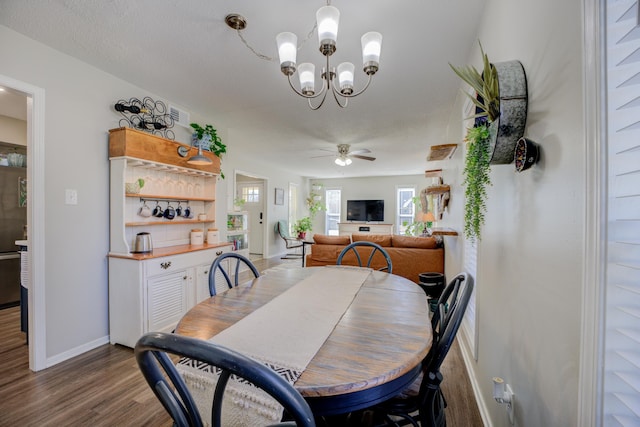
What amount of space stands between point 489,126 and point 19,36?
3115mm

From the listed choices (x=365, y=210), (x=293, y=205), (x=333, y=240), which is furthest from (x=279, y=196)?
(x=333, y=240)

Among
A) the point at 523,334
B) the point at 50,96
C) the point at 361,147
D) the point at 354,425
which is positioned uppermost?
the point at 361,147

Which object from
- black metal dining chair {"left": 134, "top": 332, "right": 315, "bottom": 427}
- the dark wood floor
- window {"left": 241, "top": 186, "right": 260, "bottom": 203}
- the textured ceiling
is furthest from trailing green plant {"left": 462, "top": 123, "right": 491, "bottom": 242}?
window {"left": 241, "top": 186, "right": 260, "bottom": 203}

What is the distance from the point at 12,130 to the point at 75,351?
319 centimetres

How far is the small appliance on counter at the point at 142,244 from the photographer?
101 inches

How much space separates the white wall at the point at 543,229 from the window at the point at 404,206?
7247 millimetres

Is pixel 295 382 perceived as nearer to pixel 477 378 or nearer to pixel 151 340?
pixel 151 340

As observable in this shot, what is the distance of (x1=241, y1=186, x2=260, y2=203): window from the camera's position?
24.1ft

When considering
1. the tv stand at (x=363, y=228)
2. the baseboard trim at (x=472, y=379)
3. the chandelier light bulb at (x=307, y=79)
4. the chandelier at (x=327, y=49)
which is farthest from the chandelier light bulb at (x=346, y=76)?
the tv stand at (x=363, y=228)

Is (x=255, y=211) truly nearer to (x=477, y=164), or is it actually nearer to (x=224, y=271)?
(x=224, y=271)

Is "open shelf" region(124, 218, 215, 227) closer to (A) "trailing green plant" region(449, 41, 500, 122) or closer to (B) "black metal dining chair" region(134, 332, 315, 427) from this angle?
(B) "black metal dining chair" region(134, 332, 315, 427)

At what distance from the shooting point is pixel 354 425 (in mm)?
1437

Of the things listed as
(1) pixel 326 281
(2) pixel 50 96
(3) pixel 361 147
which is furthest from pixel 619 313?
(3) pixel 361 147

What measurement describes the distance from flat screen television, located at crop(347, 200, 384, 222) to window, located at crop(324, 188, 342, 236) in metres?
0.47
